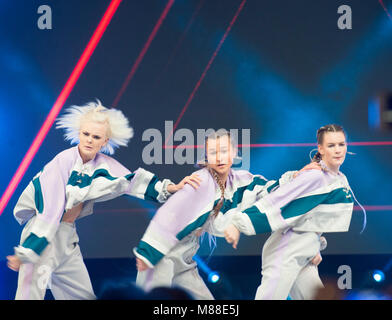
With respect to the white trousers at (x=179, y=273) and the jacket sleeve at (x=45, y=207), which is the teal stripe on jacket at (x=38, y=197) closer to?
the jacket sleeve at (x=45, y=207)

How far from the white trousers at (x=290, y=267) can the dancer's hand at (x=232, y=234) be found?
22 cm

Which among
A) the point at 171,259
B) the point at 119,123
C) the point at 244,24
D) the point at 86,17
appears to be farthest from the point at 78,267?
the point at 244,24

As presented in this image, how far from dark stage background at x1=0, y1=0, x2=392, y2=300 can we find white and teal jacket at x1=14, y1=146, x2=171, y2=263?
40cm

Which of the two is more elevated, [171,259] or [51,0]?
[51,0]

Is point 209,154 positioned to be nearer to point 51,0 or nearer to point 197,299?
point 197,299

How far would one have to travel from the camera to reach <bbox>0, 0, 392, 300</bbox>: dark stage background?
342 centimetres

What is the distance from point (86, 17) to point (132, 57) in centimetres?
40

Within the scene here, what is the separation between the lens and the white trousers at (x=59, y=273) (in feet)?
9.31

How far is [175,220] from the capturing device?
2.84 m

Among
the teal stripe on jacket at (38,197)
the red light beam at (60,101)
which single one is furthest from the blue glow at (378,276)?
the red light beam at (60,101)

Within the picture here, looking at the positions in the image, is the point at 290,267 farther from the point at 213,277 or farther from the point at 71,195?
the point at 71,195

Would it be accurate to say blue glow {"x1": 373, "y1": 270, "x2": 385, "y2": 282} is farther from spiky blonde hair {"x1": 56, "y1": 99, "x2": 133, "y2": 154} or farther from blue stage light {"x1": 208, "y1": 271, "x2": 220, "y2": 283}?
spiky blonde hair {"x1": 56, "y1": 99, "x2": 133, "y2": 154}

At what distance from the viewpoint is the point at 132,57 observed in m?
3.46
